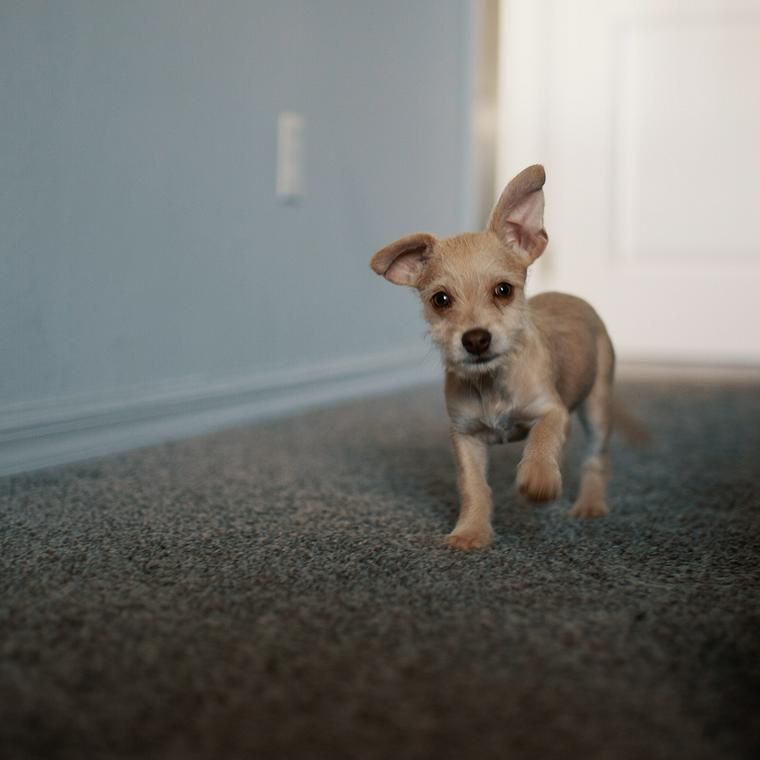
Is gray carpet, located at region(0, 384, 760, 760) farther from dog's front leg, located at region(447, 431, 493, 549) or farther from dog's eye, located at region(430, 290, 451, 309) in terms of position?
dog's eye, located at region(430, 290, 451, 309)

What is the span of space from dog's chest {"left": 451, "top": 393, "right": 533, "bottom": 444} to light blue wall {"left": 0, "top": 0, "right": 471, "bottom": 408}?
817 mm

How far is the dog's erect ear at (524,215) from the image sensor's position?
4.33 feet

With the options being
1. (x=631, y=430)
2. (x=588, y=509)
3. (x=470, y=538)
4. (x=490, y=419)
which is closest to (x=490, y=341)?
(x=490, y=419)

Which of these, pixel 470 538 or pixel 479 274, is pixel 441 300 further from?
pixel 470 538

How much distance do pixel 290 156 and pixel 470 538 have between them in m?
1.48

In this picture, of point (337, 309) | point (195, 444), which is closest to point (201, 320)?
point (195, 444)

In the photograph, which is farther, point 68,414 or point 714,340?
point 714,340

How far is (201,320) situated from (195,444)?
12.4 inches

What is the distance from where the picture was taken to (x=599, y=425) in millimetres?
1589

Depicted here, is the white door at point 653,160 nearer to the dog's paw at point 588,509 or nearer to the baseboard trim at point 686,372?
the baseboard trim at point 686,372

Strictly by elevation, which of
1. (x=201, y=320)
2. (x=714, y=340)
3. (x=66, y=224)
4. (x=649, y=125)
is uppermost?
(x=649, y=125)

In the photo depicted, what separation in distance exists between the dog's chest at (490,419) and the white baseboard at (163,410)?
0.42 metres

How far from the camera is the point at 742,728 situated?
723 mm

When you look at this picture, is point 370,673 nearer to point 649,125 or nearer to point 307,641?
point 307,641
